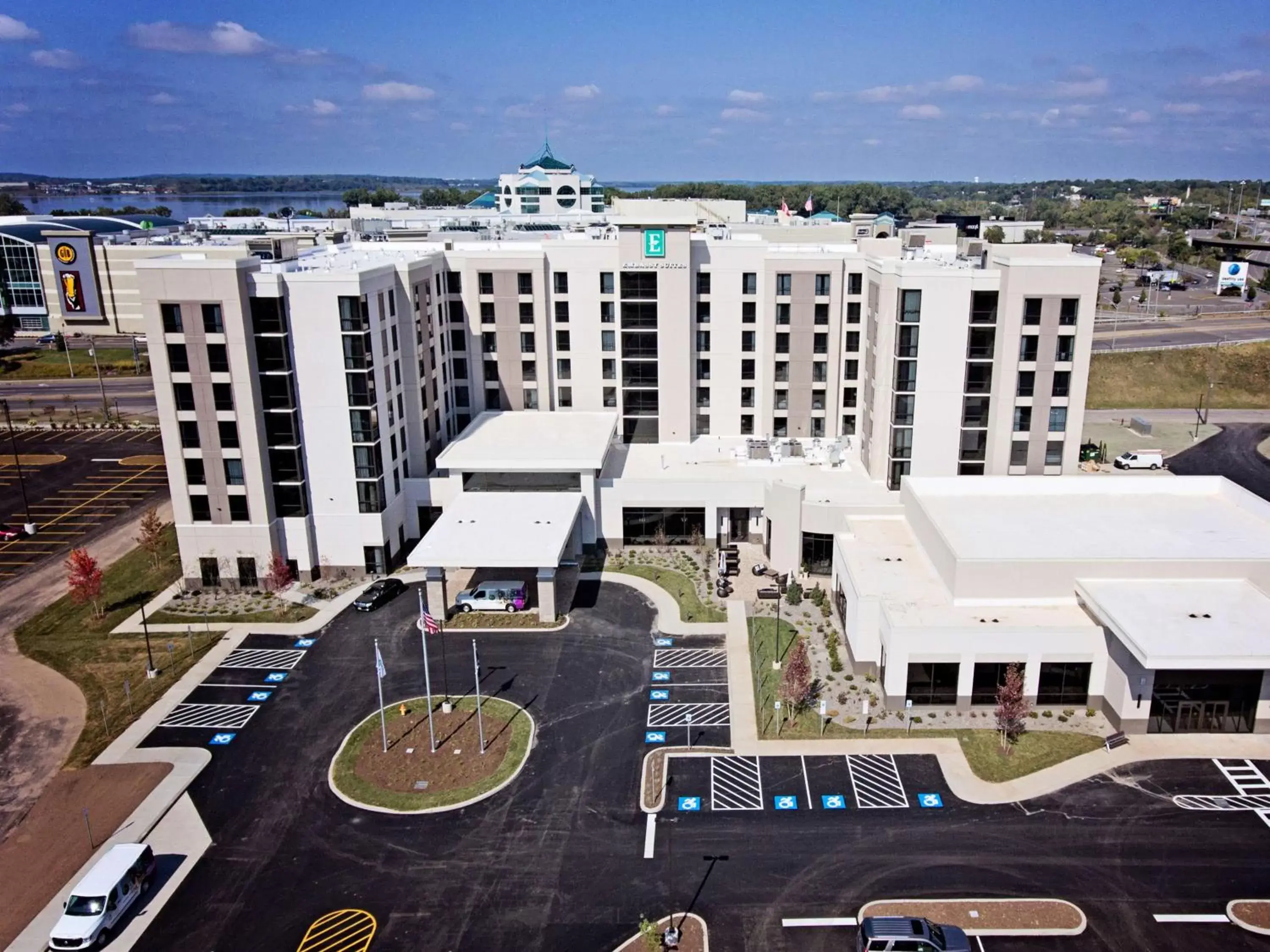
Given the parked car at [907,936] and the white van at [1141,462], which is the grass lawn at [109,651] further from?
the white van at [1141,462]

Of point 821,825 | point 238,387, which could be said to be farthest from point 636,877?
point 238,387

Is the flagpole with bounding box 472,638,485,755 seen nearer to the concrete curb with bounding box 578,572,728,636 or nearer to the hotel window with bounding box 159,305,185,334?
the concrete curb with bounding box 578,572,728,636

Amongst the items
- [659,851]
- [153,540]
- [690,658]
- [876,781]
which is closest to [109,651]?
[153,540]

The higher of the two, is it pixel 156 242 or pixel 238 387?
pixel 156 242

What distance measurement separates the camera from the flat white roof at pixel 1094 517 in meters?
51.3

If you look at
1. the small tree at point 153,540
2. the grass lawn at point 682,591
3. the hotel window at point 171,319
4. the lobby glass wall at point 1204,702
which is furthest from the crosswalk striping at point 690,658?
the small tree at point 153,540

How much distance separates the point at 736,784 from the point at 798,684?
706 centimetres

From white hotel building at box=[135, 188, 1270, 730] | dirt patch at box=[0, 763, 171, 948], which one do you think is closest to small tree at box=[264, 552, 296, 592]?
white hotel building at box=[135, 188, 1270, 730]

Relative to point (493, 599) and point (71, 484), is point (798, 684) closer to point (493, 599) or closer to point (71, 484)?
point (493, 599)

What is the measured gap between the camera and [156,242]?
84625 mm

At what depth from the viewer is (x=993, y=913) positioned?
3484 centimetres

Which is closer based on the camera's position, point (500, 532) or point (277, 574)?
point (500, 532)

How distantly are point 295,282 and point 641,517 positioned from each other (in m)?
29.8

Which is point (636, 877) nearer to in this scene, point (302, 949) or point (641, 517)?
point (302, 949)
